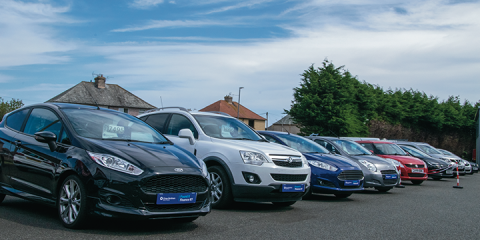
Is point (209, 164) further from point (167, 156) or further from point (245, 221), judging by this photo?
point (167, 156)

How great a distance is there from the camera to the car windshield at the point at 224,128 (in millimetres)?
8719

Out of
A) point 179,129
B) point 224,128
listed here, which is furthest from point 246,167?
point 179,129

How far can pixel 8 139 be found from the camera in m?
6.73

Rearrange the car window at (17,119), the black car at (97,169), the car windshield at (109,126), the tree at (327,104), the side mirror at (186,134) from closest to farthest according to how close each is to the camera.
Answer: the black car at (97,169) → the car windshield at (109,126) → the car window at (17,119) → the side mirror at (186,134) → the tree at (327,104)

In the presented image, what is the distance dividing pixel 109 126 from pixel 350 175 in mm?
5762

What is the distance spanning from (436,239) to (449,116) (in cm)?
5101

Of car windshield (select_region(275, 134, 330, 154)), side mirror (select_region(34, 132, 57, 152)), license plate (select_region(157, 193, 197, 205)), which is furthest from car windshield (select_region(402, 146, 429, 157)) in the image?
side mirror (select_region(34, 132, 57, 152))

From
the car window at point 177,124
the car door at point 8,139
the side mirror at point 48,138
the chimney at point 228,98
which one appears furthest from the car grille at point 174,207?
the chimney at point 228,98

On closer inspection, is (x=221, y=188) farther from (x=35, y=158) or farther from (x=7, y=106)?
(x=7, y=106)

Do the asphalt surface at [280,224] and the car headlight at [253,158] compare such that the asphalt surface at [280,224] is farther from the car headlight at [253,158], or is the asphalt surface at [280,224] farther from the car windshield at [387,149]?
the car windshield at [387,149]

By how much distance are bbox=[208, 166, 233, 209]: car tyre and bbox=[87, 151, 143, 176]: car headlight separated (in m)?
2.66

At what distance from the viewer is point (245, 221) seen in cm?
679

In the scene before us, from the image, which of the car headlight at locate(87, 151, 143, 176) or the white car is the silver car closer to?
the white car

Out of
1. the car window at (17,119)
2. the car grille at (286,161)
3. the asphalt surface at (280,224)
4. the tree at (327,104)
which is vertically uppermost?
the tree at (327,104)
